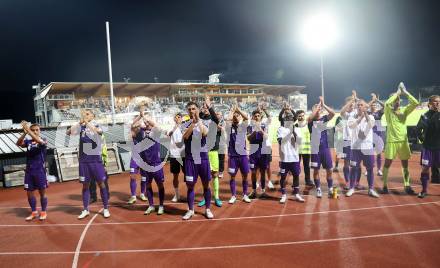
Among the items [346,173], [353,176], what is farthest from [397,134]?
[346,173]

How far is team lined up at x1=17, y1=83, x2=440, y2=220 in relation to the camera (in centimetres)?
641

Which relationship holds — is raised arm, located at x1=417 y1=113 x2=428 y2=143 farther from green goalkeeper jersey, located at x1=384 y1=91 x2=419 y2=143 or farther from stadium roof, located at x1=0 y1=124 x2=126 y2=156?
stadium roof, located at x1=0 y1=124 x2=126 y2=156

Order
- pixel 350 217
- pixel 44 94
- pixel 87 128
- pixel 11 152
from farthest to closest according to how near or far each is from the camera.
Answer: pixel 44 94, pixel 11 152, pixel 87 128, pixel 350 217

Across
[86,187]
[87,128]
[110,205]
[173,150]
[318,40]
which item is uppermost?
[318,40]

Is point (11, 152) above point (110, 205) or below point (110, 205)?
above

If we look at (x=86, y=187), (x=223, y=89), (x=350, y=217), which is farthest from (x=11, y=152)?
(x=223, y=89)

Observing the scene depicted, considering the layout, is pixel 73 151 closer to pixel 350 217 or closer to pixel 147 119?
pixel 147 119

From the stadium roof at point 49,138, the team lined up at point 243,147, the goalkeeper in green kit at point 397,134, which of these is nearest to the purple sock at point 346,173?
the team lined up at point 243,147

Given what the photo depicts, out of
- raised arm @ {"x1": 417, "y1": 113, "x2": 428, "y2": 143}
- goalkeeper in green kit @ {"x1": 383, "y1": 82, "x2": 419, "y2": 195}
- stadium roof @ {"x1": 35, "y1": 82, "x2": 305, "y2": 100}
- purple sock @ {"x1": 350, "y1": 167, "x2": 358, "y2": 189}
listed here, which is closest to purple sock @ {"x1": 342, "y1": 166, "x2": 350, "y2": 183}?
purple sock @ {"x1": 350, "y1": 167, "x2": 358, "y2": 189}

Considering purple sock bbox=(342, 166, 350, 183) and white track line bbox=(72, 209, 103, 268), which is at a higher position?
purple sock bbox=(342, 166, 350, 183)

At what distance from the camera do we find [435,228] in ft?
17.0

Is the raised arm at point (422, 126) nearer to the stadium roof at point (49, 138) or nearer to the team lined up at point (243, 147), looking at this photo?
the team lined up at point (243, 147)

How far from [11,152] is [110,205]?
6652 mm

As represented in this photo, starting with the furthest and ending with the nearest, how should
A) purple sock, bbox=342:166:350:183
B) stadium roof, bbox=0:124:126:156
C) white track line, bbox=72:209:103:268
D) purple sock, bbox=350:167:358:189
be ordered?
stadium roof, bbox=0:124:126:156 → purple sock, bbox=342:166:350:183 → purple sock, bbox=350:167:358:189 → white track line, bbox=72:209:103:268
